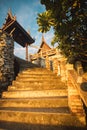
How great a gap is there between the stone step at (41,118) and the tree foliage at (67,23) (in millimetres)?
2691

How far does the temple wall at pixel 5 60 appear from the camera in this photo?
7.29m

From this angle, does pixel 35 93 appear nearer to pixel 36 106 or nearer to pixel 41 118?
pixel 36 106

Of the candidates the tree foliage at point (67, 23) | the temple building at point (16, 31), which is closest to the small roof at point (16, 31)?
the temple building at point (16, 31)

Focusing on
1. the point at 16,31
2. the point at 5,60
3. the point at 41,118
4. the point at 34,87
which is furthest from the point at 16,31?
the point at 41,118

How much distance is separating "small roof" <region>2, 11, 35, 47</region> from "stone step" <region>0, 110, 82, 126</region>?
7.28 m

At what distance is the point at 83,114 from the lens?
3654 mm

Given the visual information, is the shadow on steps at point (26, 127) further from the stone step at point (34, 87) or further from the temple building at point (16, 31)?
the temple building at point (16, 31)

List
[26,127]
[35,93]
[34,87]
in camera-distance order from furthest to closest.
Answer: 1. [34,87]
2. [35,93]
3. [26,127]

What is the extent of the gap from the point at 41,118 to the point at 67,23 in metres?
3.35

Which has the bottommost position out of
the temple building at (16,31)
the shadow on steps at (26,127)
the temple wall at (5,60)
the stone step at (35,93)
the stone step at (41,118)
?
the shadow on steps at (26,127)

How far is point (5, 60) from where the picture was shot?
7598 millimetres

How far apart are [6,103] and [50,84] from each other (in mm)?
2513

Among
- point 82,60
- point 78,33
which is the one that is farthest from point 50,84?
point 78,33

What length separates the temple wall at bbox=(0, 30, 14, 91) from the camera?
23.9 ft
